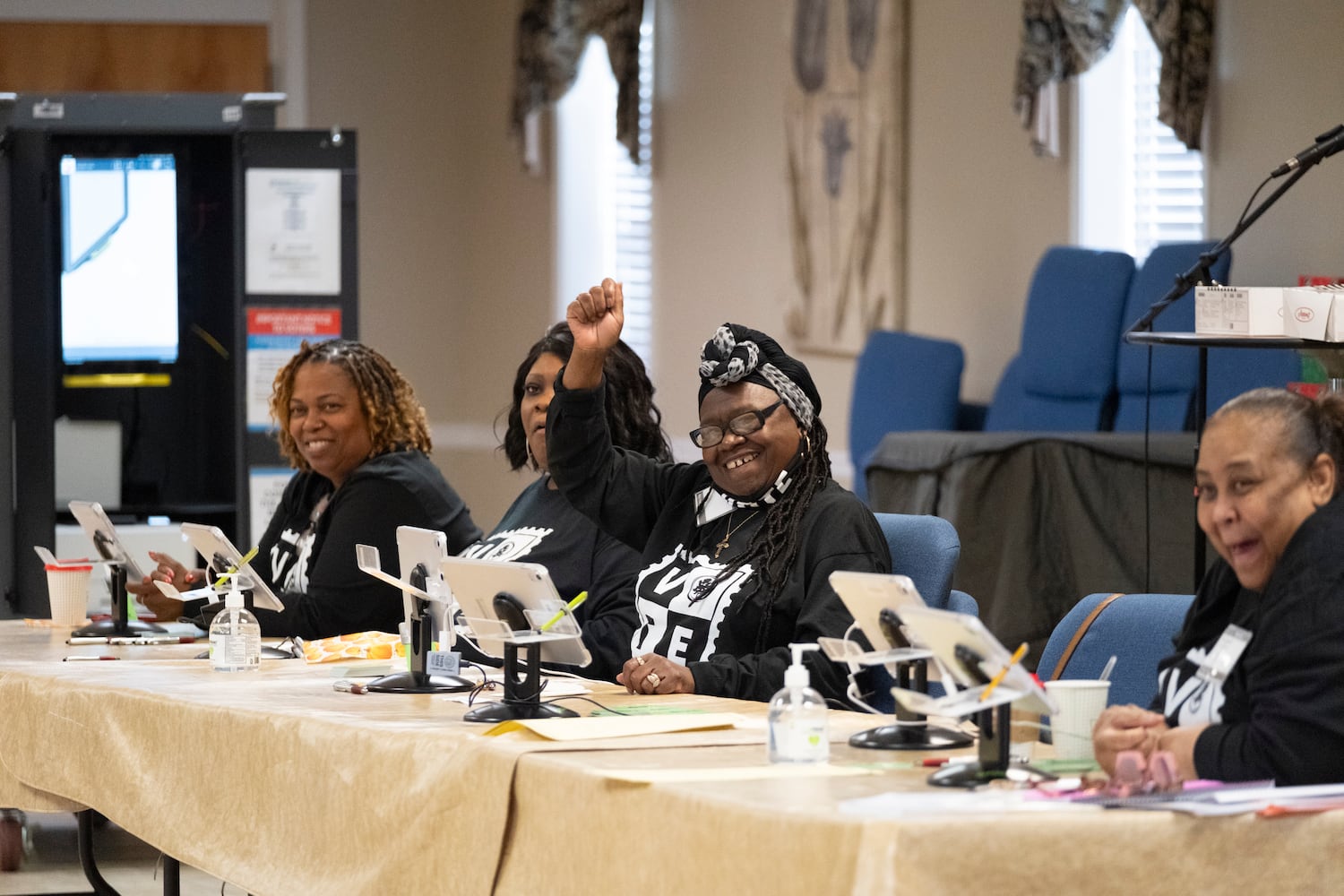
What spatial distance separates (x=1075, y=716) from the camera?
2150mm

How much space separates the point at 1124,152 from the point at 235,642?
3.67 metres

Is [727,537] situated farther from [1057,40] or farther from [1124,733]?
[1057,40]

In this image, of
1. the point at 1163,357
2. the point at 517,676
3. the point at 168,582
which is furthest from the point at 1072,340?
the point at 517,676

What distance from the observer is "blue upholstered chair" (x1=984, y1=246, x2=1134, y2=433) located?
5375 mm

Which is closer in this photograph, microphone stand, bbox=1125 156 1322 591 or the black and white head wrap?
the black and white head wrap

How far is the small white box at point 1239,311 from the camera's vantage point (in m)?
3.55

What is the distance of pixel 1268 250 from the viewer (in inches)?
206

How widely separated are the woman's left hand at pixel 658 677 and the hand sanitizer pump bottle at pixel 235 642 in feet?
2.44

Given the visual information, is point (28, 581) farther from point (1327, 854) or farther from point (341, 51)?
point (1327, 854)

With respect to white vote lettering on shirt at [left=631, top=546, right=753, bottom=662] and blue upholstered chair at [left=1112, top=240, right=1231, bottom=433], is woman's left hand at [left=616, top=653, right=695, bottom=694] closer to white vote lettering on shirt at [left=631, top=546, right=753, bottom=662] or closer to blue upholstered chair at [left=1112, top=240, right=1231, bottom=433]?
white vote lettering on shirt at [left=631, top=546, right=753, bottom=662]

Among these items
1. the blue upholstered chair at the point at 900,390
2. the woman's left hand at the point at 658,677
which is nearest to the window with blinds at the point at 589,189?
the blue upholstered chair at the point at 900,390

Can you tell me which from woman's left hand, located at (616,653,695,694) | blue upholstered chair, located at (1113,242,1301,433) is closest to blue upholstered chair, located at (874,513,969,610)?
woman's left hand, located at (616,653,695,694)

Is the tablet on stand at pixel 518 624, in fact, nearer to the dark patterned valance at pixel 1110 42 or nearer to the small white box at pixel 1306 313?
the small white box at pixel 1306 313

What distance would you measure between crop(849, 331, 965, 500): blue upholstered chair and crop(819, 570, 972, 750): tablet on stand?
11.6 ft
